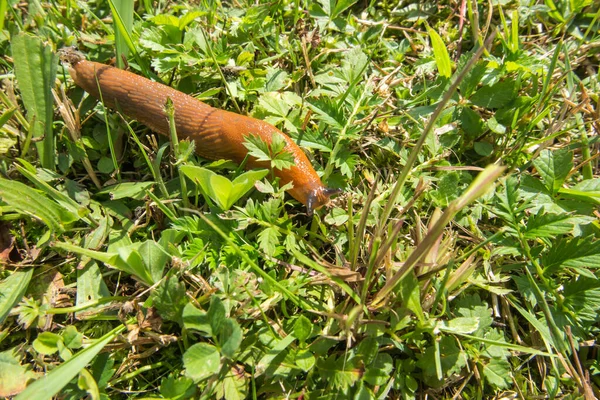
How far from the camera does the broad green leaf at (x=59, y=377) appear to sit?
1.89 metres

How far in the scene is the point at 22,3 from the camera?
320cm

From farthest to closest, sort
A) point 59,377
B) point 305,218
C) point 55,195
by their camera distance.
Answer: point 305,218 < point 55,195 < point 59,377

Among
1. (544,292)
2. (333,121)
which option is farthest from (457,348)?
(333,121)

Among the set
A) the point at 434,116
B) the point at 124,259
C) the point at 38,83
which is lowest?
the point at 124,259

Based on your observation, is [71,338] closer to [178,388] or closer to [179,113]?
[178,388]

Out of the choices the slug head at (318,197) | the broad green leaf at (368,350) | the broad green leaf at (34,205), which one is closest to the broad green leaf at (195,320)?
the broad green leaf at (368,350)

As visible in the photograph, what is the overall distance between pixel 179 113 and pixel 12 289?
4.65 feet

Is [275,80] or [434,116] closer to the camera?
[434,116]

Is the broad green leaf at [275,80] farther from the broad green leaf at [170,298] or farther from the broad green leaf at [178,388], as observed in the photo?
the broad green leaf at [178,388]

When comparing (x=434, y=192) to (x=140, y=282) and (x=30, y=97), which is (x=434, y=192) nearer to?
(x=140, y=282)

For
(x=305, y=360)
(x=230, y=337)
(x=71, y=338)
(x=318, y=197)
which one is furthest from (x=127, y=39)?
(x=305, y=360)

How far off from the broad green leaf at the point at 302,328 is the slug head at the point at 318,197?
67cm

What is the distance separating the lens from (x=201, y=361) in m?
1.99

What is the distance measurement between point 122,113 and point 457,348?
2.55 meters
